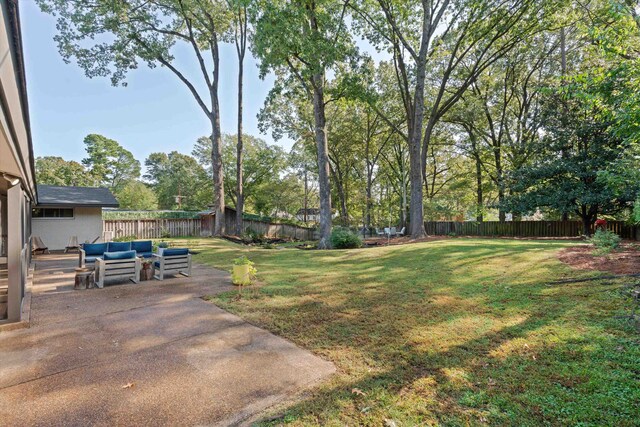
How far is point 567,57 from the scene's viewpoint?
17438mm

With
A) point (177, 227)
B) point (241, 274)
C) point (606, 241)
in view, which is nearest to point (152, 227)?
point (177, 227)

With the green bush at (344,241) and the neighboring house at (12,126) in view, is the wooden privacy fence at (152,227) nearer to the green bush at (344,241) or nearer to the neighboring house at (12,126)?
the green bush at (344,241)

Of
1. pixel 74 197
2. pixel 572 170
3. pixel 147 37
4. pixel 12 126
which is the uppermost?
pixel 147 37

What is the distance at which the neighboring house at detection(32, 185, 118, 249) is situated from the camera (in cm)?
1384

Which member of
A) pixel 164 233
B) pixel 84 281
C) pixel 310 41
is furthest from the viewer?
pixel 164 233

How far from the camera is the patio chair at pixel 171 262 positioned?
25.2 ft

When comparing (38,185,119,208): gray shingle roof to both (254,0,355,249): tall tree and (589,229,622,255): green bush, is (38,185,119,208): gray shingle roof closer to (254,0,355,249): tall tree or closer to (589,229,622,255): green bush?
(254,0,355,249): tall tree

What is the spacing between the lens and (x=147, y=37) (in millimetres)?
18312

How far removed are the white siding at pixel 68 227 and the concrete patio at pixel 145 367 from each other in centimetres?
1151

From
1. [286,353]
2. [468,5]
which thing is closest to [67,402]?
[286,353]

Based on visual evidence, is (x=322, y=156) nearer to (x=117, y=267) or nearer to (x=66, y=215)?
(x=117, y=267)

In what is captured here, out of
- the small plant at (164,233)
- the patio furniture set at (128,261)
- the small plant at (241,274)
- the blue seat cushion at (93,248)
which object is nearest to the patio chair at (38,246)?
the small plant at (164,233)

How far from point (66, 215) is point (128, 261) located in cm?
1061

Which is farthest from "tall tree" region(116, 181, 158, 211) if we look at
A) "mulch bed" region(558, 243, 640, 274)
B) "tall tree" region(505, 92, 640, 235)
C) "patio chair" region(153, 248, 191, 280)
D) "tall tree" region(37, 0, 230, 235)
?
"mulch bed" region(558, 243, 640, 274)
